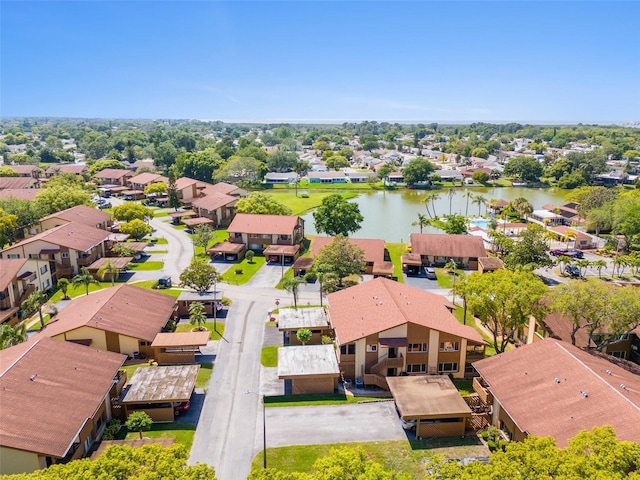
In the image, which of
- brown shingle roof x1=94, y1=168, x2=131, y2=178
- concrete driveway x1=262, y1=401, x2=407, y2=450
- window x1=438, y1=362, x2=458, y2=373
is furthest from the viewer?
brown shingle roof x1=94, y1=168, x2=131, y2=178

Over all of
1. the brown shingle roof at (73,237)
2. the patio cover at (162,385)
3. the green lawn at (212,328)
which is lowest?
the green lawn at (212,328)

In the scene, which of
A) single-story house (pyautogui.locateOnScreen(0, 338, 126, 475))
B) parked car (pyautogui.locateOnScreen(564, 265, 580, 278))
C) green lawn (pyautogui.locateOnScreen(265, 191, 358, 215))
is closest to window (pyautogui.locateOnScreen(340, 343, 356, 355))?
single-story house (pyautogui.locateOnScreen(0, 338, 126, 475))

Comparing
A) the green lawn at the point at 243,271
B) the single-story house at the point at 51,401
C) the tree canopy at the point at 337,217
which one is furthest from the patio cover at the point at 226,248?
the single-story house at the point at 51,401

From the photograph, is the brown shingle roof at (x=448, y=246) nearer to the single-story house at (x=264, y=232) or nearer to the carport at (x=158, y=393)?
the single-story house at (x=264, y=232)

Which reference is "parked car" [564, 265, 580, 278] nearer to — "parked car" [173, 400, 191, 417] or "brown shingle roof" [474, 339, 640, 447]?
"brown shingle roof" [474, 339, 640, 447]

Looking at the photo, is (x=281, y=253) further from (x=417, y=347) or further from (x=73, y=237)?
(x=417, y=347)
